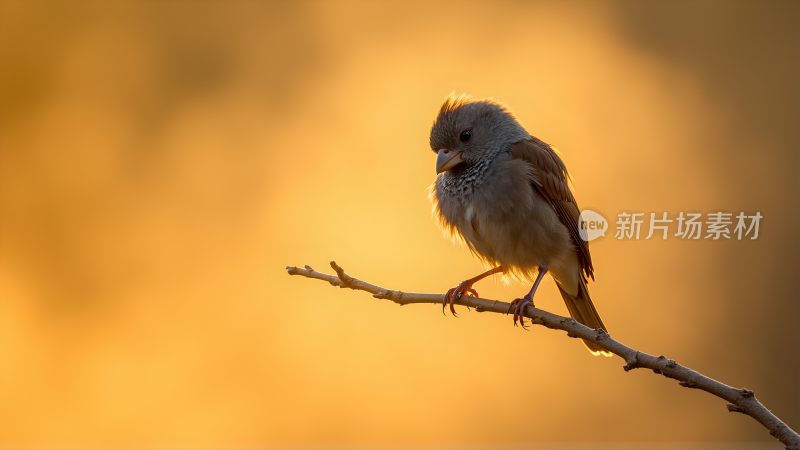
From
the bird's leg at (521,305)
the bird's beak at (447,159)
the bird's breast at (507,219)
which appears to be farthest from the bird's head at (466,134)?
the bird's leg at (521,305)

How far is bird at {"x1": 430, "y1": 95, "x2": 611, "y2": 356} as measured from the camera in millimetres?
3732

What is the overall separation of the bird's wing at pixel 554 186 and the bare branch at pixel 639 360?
2.92ft

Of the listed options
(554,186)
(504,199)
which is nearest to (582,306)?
(554,186)

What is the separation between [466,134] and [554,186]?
48 centimetres

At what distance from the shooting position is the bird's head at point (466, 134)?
3.82m

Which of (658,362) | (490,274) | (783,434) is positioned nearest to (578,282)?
(490,274)

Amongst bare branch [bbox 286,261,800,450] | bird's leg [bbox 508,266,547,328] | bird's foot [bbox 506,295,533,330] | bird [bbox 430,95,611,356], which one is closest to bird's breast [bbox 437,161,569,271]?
bird [bbox 430,95,611,356]

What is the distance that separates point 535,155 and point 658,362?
191 cm

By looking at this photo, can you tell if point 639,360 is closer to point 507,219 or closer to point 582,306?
point 507,219

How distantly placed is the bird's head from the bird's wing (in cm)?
8

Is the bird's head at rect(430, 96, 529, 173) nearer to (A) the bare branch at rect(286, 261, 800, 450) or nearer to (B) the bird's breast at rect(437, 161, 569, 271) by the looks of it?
(B) the bird's breast at rect(437, 161, 569, 271)

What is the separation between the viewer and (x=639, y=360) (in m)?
2.18

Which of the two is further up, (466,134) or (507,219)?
(466,134)

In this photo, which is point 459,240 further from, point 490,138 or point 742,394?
point 742,394
